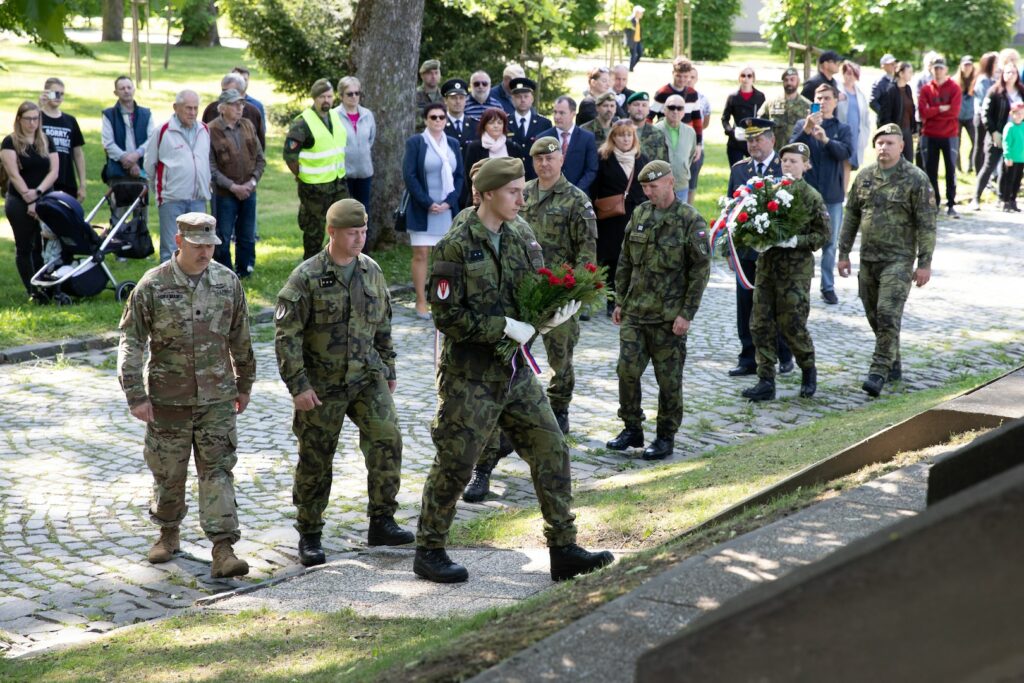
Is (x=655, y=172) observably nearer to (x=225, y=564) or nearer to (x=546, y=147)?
(x=546, y=147)

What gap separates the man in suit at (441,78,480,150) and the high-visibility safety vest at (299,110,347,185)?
133cm

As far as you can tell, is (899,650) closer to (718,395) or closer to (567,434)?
(567,434)

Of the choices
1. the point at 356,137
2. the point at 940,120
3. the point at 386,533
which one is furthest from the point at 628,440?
the point at 940,120

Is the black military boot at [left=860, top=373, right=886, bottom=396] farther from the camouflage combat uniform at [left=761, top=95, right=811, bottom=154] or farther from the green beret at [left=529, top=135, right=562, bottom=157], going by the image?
the camouflage combat uniform at [left=761, top=95, right=811, bottom=154]

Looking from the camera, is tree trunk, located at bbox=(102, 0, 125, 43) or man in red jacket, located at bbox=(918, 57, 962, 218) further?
tree trunk, located at bbox=(102, 0, 125, 43)

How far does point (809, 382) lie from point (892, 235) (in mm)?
1511

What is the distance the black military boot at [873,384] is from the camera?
11.6 metres

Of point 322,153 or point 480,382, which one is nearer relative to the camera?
point 480,382

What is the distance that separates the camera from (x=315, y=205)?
15.8 m

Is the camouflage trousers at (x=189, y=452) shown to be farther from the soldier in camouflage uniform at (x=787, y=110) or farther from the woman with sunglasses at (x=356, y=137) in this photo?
the soldier in camouflage uniform at (x=787, y=110)

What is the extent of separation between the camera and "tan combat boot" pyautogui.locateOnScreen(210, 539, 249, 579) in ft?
25.0

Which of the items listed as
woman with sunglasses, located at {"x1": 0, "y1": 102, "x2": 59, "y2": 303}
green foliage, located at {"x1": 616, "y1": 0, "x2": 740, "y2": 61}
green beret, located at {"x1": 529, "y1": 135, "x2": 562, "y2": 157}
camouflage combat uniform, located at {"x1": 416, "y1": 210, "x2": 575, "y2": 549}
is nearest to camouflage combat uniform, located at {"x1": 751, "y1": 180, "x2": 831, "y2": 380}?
green beret, located at {"x1": 529, "y1": 135, "x2": 562, "y2": 157}

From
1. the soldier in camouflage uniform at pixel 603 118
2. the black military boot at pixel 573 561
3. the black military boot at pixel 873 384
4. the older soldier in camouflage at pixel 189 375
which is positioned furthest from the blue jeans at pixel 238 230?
the black military boot at pixel 573 561

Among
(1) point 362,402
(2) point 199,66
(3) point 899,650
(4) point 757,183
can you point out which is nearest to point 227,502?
(1) point 362,402
